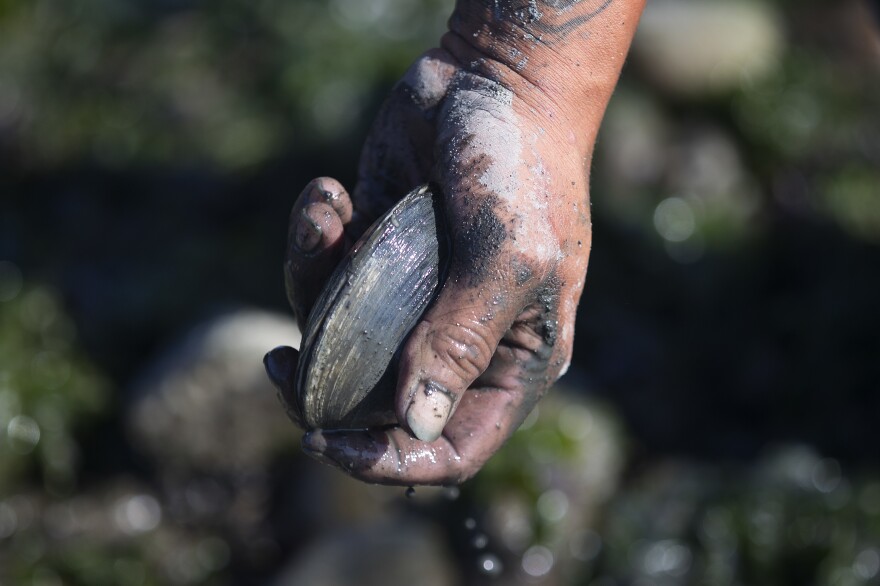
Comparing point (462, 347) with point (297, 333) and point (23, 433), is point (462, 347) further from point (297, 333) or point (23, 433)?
point (23, 433)

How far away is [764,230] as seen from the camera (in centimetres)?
820

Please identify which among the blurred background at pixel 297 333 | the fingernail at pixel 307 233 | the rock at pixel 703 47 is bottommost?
the blurred background at pixel 297 333

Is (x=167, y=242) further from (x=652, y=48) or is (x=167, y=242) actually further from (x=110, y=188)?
(x=652, y=48)

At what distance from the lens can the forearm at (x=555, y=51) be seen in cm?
276

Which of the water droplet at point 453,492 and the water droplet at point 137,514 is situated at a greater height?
the water droplet at point 453,492

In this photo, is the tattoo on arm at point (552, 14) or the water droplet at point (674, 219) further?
the water droplet at point (674, 219)

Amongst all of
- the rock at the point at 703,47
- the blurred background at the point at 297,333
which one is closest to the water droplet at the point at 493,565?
the blurred background at the point at 297,333

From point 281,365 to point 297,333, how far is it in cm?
380

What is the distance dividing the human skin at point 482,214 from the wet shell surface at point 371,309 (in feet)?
0.23

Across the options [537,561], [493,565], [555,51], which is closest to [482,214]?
[555,51]

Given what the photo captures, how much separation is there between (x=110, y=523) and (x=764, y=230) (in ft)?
17.9

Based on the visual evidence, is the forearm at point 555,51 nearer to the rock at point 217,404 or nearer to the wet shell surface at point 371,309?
the wet shell surface at point 371,309

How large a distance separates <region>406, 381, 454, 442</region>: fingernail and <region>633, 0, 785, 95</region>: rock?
6.95 m

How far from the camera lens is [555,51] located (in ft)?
9.15
